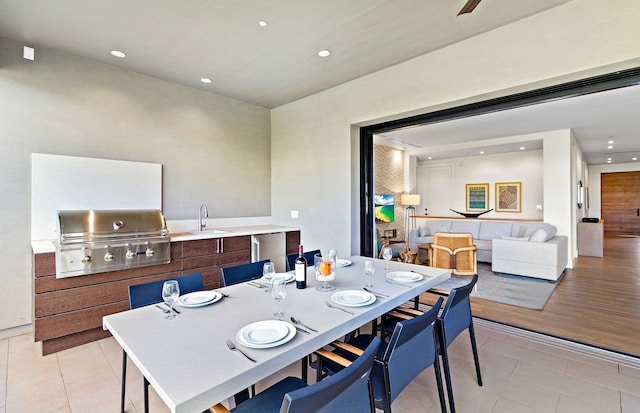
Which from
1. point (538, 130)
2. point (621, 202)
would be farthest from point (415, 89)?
point (621, 202)

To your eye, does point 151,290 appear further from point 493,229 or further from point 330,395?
point 493,229

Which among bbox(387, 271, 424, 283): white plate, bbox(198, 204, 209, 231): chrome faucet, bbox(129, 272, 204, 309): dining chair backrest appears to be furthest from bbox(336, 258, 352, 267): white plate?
bbox(198, 204, 209, 231): chrome faucet

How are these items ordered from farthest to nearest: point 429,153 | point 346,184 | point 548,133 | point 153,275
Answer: point 429,153, point 548,133, point 346,184, point 153,275

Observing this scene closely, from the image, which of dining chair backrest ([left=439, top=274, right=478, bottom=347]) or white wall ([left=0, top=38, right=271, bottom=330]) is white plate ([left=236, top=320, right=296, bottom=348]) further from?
white wall ([left=0, top=38, right=271, bottom=330])

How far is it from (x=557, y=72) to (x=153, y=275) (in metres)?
3.96

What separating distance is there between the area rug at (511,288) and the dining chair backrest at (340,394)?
2.49 meters

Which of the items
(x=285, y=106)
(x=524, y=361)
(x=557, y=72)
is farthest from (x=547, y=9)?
(x=285, y=106)

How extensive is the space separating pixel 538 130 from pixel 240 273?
6513 mm

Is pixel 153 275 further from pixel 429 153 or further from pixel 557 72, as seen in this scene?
pixel 429 153

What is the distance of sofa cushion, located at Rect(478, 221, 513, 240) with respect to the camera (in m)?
6.40

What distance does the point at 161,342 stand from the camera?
1181 mm

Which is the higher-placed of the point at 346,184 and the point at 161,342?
the point at 346,184

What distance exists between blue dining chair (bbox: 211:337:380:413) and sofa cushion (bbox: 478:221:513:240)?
640 cm

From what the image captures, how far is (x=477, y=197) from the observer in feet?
26.8
